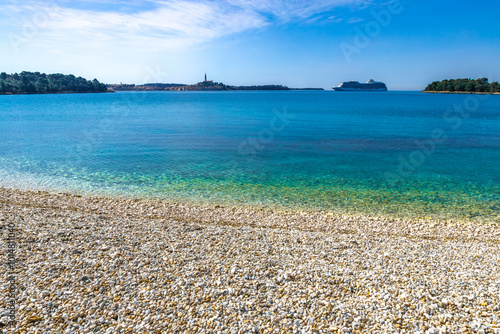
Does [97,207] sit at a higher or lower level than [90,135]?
lower

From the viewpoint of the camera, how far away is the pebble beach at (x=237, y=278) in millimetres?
7066

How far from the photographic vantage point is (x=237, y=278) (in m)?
8.76

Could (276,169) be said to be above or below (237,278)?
above

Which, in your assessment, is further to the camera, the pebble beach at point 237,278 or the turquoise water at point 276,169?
the turquoise water at point 276,169

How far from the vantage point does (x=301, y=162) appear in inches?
1088

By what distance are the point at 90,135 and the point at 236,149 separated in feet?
77.9

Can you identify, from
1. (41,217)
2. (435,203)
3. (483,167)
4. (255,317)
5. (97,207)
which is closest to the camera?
(255,317)

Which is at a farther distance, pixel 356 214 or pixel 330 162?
pixel 330 162

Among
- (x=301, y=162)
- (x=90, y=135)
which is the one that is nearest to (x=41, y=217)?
(x=301, y=162)

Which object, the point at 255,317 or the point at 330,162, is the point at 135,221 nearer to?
the point at 255,317

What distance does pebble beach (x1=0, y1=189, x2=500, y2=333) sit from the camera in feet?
23.2

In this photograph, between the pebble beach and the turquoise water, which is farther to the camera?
the turquoise water

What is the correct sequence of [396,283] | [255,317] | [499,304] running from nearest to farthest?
1. [255,317]
2. [499,304]
3. [396,283]

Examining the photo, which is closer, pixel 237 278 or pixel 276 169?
pixel 237 278
